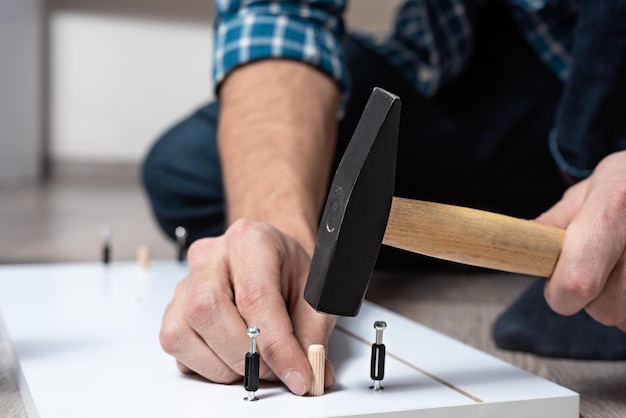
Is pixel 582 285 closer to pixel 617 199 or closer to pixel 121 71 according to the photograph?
pixel 617 199

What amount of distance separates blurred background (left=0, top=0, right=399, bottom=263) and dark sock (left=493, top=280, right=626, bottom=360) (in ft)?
8.16

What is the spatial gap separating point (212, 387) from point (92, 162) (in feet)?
10.3

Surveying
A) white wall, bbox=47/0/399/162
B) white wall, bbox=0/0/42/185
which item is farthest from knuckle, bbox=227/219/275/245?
white wall, bbox=47/0/399/162

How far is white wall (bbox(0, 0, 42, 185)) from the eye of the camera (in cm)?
330

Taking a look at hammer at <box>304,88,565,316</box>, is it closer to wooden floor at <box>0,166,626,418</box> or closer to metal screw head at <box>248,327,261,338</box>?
metal screw head at <box>248,327,261,338</box>

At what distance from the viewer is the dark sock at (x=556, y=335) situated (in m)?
1.01

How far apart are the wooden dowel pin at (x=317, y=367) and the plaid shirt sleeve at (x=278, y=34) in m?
0.58

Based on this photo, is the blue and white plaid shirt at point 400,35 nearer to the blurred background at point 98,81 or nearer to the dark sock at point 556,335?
the dark sock at point 556,335

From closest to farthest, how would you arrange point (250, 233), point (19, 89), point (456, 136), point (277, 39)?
point (250, 233) < point (277, 39) < point (456, 136) < point (19, 89)

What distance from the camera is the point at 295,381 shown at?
2.23 feet

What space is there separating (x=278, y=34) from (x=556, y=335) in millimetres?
558

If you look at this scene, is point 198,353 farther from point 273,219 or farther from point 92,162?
point 92,162

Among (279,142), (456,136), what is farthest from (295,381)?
(456,136)

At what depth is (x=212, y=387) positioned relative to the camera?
0.70 meters
